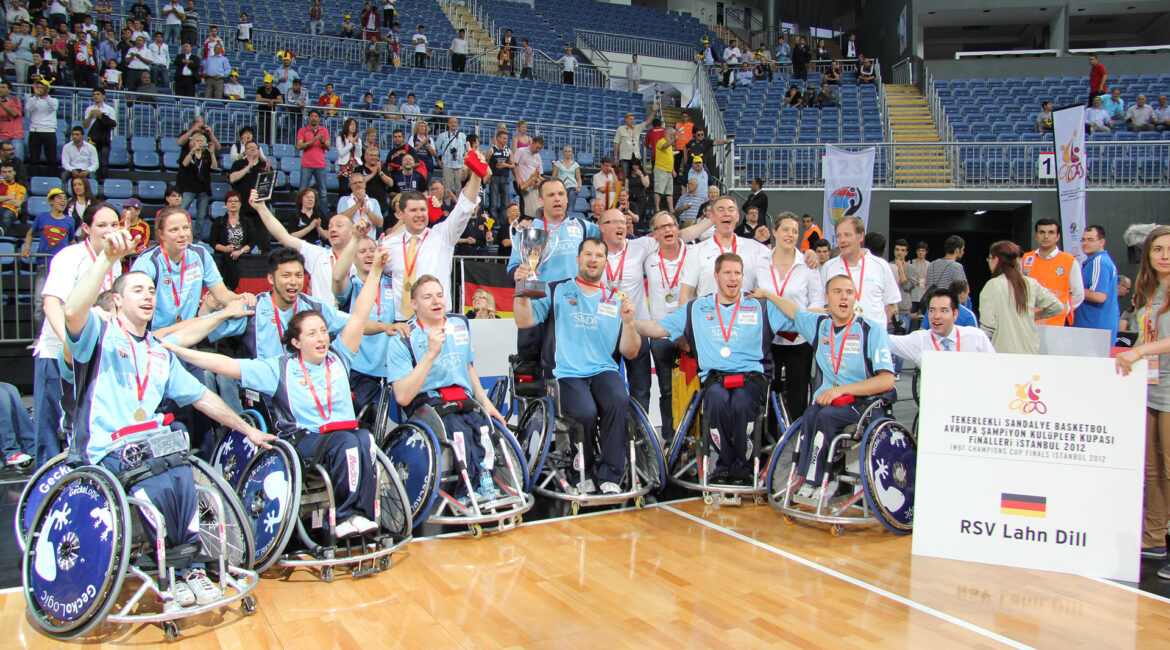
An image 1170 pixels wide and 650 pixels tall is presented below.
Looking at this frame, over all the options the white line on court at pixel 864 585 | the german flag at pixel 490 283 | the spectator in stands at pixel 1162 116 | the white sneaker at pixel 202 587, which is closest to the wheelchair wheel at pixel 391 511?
the white sneaker at pixel 202 587

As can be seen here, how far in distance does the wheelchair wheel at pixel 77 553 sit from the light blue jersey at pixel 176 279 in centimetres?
157

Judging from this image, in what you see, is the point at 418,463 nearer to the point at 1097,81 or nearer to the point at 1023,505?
the point at 1023,505

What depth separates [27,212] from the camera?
827 cm

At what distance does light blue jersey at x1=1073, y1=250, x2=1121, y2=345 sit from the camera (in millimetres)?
5945

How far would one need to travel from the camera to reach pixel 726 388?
4.55 metres

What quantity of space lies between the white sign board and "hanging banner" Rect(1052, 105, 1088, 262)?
5.97 m

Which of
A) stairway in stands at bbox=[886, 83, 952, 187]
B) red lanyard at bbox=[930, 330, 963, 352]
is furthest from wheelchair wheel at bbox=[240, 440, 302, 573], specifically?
stairway in stands at bbox=[886, 83, 952, 187]

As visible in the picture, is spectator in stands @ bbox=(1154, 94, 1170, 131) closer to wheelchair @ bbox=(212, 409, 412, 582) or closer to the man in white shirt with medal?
the man in white shirt with medal

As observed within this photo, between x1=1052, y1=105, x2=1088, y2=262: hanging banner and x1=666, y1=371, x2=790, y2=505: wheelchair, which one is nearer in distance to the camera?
x1=666, y1=371, x2=790, y2=505: wheelchair

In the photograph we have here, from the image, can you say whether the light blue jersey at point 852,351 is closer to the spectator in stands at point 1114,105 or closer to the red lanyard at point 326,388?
the red lanyard at point 326,388

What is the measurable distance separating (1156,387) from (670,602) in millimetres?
2552

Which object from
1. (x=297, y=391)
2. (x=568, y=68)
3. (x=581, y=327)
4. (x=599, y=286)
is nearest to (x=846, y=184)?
(x=599, y=286)

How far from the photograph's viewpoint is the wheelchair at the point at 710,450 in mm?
4520

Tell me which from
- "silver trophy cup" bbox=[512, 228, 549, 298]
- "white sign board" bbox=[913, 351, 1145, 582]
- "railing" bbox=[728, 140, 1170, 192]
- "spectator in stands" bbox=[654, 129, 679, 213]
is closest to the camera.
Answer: "white sign board" bbox=[913, 351, 1145, 582]
